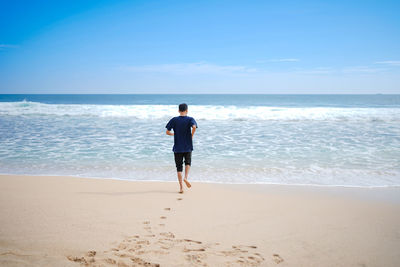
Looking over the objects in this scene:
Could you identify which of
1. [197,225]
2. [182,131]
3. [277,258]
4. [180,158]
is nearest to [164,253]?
[197,225]

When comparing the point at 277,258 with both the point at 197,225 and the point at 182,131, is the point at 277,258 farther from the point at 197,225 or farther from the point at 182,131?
the point at 182,131

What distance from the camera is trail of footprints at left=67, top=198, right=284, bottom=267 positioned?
2.54 m

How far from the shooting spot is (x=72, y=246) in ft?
9.27

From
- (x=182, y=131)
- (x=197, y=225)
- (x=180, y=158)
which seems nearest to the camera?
(x=197, y=225)

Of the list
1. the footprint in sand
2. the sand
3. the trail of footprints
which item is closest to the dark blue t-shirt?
the sand

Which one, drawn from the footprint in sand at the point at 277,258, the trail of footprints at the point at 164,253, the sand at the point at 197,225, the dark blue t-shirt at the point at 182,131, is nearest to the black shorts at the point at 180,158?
→ the dark blue t-shirt at the point at 182,131

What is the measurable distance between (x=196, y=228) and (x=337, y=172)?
4.43 meters

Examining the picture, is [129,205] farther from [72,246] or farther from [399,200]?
[399,200]

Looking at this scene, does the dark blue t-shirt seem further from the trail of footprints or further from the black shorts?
the trail of footprints

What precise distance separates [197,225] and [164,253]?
0.82 metres

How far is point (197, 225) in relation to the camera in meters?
3.45

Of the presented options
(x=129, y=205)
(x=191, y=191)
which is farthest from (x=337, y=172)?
(x=129, y=205)

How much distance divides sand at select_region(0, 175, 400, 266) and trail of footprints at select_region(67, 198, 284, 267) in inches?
0.4

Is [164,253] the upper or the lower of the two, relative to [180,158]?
lower
